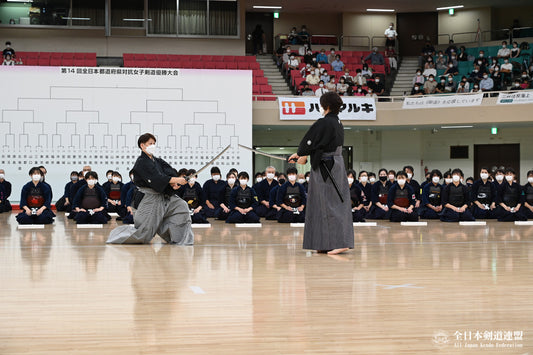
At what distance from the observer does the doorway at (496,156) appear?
80.4ft

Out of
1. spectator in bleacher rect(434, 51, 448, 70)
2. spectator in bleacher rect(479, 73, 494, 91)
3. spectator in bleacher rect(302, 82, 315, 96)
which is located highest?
spectator in bleacher rect(434, 51, 448, 70)

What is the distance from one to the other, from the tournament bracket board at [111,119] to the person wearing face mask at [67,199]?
0.69m

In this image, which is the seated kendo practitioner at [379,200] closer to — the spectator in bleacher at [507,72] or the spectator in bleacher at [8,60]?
the spectator in bleacher at [507,72]

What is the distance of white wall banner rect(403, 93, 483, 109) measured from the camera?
20.5 m

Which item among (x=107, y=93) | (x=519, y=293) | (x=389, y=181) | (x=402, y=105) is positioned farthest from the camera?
(x=402, y=105)

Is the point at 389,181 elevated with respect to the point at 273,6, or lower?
lower

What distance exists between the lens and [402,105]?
2134 centimetres

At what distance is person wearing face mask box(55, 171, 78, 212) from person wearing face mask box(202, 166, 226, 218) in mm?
3272

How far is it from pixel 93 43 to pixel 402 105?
11367mm

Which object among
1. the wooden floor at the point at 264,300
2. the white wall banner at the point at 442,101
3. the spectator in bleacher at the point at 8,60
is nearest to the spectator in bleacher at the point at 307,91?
the white wall banner at the point at 442,101

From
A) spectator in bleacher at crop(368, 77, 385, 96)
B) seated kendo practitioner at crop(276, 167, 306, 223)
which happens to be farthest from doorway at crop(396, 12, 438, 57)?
seated kendo practitioner at crop(276, 167, 306, 223)

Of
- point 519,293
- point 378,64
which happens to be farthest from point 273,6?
point 519,293

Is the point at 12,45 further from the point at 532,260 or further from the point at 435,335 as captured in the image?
the point at 435,335

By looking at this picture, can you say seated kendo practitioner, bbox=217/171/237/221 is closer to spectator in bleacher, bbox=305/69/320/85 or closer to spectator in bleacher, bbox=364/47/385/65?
spectator in bleacher, bbox=305/69/320/85
